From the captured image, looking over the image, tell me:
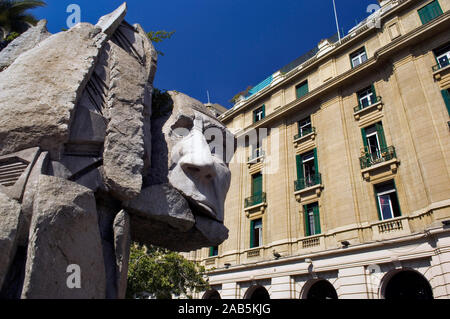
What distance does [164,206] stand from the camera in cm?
257

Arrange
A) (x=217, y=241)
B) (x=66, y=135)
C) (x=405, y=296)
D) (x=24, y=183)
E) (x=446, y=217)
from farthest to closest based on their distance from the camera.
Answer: (x=405, y=296)
(x=446, y=217)
(x=217, y=241)
(x=66, y=135)
(x=24, y=183)

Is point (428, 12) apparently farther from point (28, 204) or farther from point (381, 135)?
point (28, 204)

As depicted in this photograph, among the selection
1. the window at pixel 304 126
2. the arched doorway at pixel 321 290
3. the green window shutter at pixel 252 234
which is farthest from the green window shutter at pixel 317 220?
the window at pixel 304 126

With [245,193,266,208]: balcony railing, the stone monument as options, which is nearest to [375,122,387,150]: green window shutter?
Result: [245,193,266,208]: balcony railing

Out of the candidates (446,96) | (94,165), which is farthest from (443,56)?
(94,165)

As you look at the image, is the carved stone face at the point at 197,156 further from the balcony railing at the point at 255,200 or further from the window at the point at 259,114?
the window at the point at 259,114

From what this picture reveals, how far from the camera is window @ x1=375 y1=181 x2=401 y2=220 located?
1309 centimetres

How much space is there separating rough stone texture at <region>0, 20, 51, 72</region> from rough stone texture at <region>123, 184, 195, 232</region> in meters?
2.00

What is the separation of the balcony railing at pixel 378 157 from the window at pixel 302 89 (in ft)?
21.2

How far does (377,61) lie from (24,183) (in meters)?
16.9

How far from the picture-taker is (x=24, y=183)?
198 cm

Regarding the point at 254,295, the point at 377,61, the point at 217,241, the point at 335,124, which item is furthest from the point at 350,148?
the point at 217,241

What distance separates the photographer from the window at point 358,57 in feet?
56.7

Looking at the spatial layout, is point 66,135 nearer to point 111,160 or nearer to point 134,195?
point 111,160
